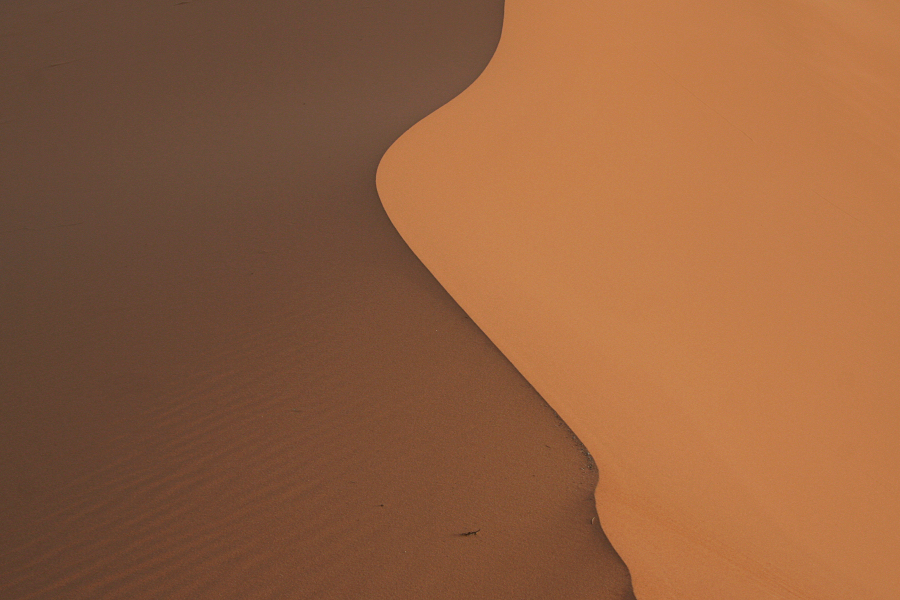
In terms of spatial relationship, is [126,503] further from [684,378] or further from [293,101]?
[293,101]

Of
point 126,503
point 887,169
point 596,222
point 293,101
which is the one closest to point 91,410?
point 126,503

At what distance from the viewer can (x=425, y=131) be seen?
6.71 meters

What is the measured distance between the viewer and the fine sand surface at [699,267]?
10.4ft

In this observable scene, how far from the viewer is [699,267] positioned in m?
4.69

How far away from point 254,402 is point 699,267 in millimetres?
3270

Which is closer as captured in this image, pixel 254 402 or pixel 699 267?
pixel 254 402

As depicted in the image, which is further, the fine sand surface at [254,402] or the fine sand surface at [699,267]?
the fine sand surface at [699,267]

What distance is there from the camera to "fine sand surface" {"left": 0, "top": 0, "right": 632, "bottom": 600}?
2.65m

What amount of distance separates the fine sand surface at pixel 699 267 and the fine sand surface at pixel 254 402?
13.6 inches

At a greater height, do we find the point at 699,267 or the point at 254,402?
the point at 254,402

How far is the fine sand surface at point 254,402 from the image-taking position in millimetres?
2652

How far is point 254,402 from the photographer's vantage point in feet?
11.4

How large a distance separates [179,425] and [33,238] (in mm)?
2948

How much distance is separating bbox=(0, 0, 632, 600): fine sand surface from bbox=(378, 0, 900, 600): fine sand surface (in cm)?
35
